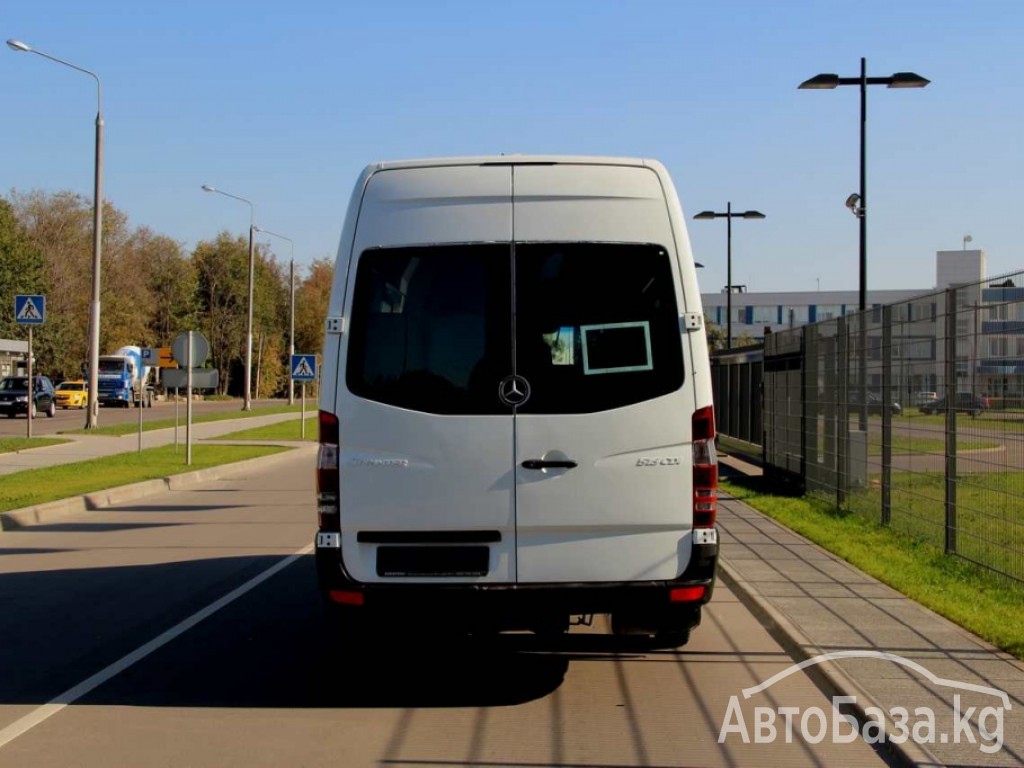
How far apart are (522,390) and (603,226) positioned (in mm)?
957

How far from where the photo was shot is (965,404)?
966cm

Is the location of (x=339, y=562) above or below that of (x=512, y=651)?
above

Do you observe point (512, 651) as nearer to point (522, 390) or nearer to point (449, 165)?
point (522, 390)

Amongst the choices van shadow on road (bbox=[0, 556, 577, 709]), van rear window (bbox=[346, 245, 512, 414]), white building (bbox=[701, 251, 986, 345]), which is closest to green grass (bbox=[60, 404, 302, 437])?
van shadow on road (bbox=[0, 556, 577, 709])

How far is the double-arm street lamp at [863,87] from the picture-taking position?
1792 centimetres

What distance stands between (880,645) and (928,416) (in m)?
3.89

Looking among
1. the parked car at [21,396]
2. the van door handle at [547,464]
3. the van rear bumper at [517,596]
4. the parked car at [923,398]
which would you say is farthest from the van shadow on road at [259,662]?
the parked car at [21,396]

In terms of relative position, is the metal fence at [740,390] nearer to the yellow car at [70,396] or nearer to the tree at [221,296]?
the yellow car at [70,396]

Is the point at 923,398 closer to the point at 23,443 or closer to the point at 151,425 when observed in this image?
the point at 23,443

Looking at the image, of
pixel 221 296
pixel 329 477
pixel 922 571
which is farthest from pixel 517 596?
pixel 221 296

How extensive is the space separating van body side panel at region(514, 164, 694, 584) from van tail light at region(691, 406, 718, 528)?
0.13ft

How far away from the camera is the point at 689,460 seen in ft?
19.8

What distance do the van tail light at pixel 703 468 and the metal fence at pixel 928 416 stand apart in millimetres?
3309

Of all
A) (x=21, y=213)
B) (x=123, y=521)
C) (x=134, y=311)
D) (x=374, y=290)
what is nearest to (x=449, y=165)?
(x=374, y=290)
